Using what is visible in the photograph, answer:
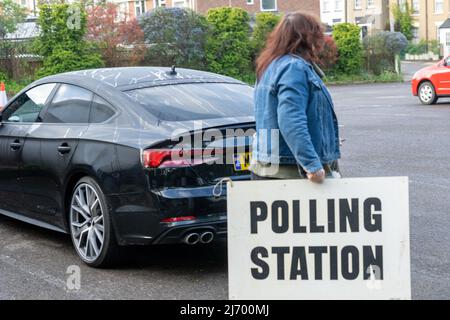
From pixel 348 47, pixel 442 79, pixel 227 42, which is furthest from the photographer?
pixel 348 47

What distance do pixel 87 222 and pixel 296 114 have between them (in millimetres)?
2449

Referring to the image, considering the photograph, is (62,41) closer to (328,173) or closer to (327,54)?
(327,54)

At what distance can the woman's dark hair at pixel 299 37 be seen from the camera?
441 centimetres

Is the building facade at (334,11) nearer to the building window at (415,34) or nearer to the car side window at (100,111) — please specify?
the building window at (415,34)

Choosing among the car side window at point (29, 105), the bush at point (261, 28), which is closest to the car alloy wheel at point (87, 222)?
the car side window at point (29, 105)

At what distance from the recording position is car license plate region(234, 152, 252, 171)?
5770 millimetres

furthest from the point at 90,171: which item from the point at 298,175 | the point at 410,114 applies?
the point at 410,114

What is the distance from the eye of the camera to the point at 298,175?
14.9 feet

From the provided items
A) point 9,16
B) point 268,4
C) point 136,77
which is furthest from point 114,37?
point 268,4

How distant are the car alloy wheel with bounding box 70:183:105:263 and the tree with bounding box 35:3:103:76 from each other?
23360 millimetres

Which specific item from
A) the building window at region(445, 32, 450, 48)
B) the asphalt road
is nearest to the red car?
the asphalt road

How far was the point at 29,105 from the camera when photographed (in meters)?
7.14

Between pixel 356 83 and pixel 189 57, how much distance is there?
27.9 feet
